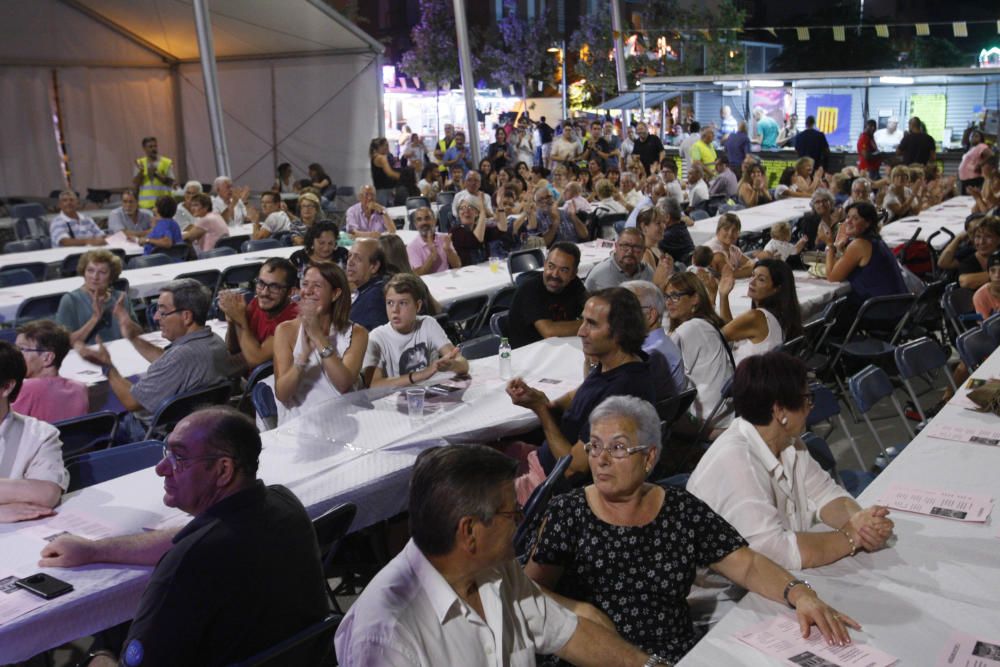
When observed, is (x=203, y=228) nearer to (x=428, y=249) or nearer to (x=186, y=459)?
(x=428, y=249)

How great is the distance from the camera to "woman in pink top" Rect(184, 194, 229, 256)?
10562 millimetres

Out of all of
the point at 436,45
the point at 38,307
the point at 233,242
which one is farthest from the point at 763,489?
the point at 436,45

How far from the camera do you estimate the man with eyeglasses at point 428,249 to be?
877 cm

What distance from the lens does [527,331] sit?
6.23m

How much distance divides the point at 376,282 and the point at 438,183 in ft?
34.3

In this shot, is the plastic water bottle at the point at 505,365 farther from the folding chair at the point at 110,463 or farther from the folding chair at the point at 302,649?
the folding chair at the point at 302,649

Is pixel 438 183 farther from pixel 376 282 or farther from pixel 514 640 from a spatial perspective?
pixel 514 640

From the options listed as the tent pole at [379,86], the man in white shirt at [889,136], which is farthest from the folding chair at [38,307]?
the man in white shirt at [889,136]

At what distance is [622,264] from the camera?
6.89 meters

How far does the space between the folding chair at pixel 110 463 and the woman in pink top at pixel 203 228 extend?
267 inches

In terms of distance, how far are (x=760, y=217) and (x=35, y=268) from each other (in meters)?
8.19

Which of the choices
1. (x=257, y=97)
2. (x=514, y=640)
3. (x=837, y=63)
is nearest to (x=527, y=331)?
(x=514, y=640)

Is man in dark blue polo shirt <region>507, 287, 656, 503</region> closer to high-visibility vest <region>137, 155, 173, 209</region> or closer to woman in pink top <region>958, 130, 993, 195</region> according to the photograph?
high-visibility vest <region>137, 155, 173, 209</region>

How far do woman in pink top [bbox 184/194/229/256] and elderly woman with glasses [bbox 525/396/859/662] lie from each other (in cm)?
847
